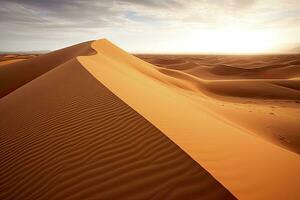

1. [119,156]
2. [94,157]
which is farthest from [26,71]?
[119,156]

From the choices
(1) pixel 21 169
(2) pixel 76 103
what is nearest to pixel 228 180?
(1) pixel 21 169

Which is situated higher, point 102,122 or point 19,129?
point 102,122

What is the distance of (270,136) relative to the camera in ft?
25.3

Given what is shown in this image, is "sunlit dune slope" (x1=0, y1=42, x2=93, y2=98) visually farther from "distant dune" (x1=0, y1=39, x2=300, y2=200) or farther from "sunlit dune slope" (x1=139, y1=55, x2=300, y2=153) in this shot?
"distant dune" (x1=0, y1=39, x2=300, y2=200)

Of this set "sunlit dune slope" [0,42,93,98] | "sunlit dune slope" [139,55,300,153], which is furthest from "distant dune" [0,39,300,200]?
"sunlit dune slope" [0,42,93,98]

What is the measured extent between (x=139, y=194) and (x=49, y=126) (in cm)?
286

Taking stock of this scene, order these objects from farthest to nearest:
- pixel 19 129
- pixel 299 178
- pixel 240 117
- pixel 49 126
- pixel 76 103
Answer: pixel 240 117, pixel 76 103, pixel 19 129, pixel 49 126, pixel 299 178

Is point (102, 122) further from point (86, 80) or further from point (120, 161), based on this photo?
point (86, 80)

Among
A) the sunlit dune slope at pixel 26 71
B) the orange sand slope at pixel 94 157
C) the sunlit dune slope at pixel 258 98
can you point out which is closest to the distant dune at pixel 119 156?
the orange sand slope at pixel 94 157

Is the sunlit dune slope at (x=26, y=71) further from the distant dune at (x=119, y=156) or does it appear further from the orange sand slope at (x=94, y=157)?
the orange sand slope at (x=94, y=157)

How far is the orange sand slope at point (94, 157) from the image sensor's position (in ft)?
9.12

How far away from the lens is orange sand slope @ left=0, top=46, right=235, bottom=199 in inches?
109

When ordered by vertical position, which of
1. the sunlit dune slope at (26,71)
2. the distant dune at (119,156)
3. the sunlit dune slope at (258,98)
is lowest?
the sunlit dune slope at (258,98)

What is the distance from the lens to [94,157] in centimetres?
350
